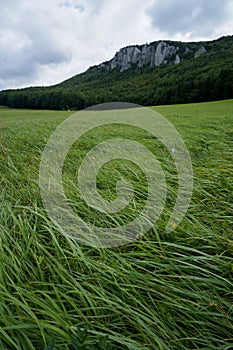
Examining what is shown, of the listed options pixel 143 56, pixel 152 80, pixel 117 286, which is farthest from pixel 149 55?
pixel 117 286

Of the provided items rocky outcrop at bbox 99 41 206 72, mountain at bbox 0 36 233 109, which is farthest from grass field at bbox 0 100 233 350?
rocky outcrop at bbox 99 41 206 72

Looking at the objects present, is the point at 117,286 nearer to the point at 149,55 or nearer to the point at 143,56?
the point at 149,55

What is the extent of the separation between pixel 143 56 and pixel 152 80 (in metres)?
60.8

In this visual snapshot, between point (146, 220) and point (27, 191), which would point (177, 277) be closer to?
point (146, 220)

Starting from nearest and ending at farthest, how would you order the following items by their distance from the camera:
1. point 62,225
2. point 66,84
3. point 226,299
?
point 226,299 < point 62,225 < point 66,84

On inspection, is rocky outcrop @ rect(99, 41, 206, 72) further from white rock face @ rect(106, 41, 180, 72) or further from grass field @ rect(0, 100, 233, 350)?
grass field @ rect(0, 100, 233, 350)

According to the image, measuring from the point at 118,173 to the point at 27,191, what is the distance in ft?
3.10

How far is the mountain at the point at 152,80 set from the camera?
39.4 metres

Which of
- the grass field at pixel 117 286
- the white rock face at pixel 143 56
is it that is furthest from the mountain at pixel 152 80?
the grass field at pixel 117 286

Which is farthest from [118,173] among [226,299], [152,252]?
[226,299]

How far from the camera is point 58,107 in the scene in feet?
135

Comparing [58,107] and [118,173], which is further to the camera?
[58,107]

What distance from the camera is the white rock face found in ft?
374

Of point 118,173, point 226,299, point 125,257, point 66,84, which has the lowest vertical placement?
point 226,299
